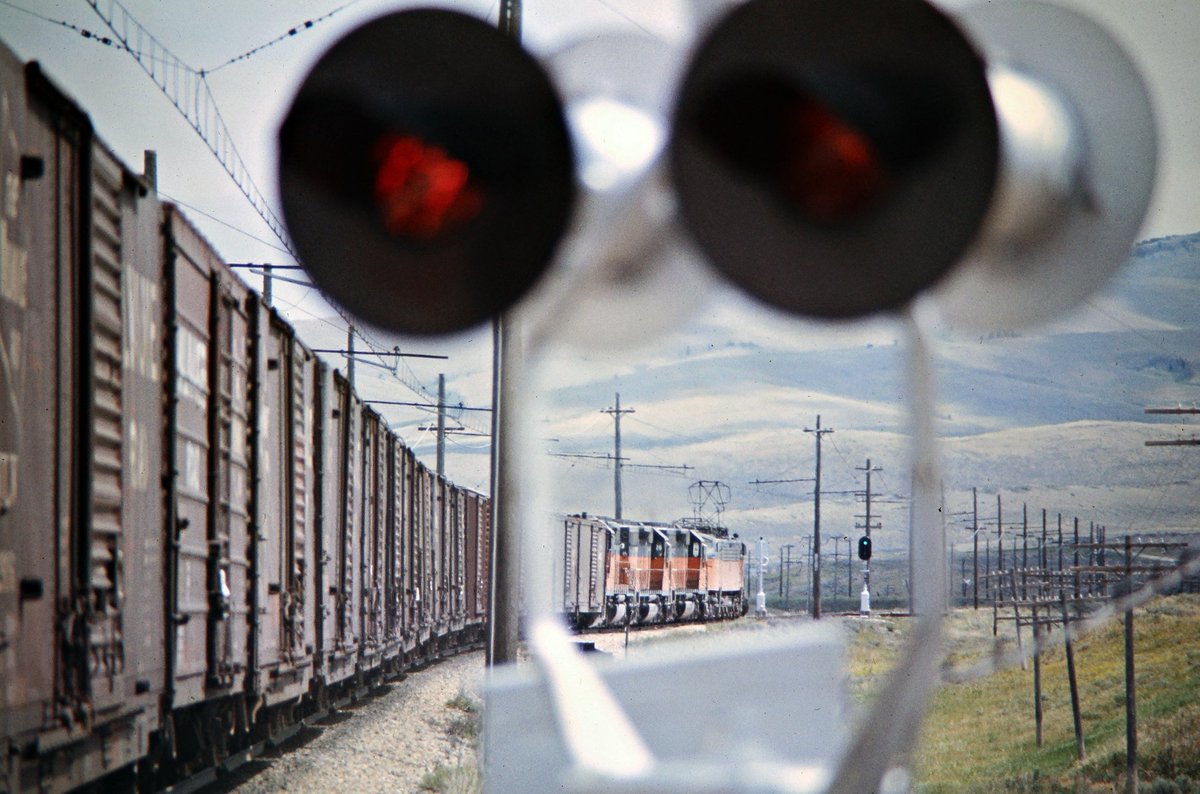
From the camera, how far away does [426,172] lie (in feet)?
5.07

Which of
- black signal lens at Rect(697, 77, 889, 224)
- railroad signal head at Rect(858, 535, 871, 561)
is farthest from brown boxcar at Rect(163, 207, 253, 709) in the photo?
black signal lens at Rect(697, 77, 889, 224)

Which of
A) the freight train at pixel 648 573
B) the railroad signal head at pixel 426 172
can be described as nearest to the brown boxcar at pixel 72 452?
the railroad signal head at pixel 426 172

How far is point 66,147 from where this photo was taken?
598 cm

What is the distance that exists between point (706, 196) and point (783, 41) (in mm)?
164

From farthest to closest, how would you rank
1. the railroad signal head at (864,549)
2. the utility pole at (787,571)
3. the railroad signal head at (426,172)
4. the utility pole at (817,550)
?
the utility pole at (787,571) < the utility pole at (817,550) < the railroad signal head at (864,549) < the railroad signal head at (426,172)

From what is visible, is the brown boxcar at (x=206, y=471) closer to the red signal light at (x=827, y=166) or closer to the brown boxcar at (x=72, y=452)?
the brown boxcar at (x=72, y=452)

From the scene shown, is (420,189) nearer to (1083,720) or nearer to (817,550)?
(1083,720)

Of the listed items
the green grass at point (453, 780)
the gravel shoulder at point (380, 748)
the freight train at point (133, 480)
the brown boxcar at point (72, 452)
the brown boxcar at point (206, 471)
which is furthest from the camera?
the gravel shoulder at point (380, 748)

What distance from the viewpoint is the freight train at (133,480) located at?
5367 mm

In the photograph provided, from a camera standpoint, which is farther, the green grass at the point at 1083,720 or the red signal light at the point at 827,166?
the green grass at the point at 1083,720

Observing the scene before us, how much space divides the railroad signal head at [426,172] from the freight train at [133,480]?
159 inches

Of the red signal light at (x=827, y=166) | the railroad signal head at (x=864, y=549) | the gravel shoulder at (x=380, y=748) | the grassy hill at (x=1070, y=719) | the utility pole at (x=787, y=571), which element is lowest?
the utility pole at (x=787, y=571)

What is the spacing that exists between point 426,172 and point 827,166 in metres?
0.46

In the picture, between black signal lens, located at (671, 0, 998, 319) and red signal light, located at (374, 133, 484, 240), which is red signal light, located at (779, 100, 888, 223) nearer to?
black signal lens, located at (671, 0, 998, 319)
